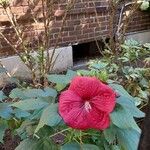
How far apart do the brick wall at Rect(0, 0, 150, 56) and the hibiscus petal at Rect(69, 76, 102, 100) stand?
12.6ft

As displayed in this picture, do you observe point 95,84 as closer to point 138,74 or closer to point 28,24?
point 138,74

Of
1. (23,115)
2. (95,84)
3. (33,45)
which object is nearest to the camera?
(95,84)

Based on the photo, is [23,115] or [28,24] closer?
[23,115]

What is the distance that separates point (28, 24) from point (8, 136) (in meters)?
2.43

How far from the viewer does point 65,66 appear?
20.1 feet

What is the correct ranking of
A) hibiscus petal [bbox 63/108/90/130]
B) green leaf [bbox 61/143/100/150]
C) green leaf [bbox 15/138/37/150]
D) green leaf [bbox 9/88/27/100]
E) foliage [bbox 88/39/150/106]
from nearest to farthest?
hibiscus petal [bbox 63/108/90/130] < green leaf [bbox 61/143/100/150] < green leaf [bbox 15/138/37/150] < green leaf [bbox 9/88/27/100] < foliage [bbox 88/39/150/106]

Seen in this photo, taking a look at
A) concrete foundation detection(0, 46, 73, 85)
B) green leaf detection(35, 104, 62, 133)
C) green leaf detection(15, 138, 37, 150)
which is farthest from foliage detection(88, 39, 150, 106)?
green leaf detection(35, 104, 62, 133)

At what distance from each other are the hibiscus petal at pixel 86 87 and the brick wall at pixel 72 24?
3.83 m

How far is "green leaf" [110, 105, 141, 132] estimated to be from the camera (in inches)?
57.6

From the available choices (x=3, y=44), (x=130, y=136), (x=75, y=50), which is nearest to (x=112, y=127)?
(x=130, y=136)

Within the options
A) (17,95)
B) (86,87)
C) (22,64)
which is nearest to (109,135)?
(86,87)

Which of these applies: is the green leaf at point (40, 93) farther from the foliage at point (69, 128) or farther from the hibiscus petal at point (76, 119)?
the hibiscus petal at point (76, 119)

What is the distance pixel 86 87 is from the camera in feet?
4.69

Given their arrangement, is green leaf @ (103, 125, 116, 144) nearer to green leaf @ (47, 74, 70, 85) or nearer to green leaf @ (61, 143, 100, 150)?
green leaf @ (61, 143, 100, 150)
